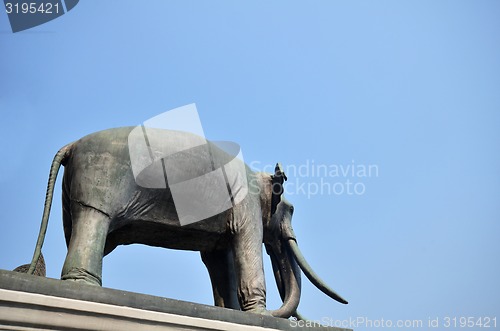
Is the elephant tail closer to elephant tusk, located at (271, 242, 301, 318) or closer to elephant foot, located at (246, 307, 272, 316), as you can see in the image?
elephant foot, located at (246, 307, 272, 316)

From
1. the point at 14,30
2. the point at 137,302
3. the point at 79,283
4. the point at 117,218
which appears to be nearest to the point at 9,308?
the point at 79,283

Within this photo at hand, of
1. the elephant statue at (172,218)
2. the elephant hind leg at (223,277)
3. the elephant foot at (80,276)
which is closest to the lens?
the elephant foot at (80,276)

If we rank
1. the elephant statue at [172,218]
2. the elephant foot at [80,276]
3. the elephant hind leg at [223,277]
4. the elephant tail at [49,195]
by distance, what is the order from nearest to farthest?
the elephant foot at [80,276], the elephant tail at [49,195], the elephant statue at [172,218], the elephant hind leg at [223,277]

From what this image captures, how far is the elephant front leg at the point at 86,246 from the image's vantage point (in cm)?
410

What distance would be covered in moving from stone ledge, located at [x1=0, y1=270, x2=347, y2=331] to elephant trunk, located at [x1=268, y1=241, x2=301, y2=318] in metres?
1.07

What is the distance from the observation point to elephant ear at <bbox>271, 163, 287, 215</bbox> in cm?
547

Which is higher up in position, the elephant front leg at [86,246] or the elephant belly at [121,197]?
the elephant belly at [121,197]

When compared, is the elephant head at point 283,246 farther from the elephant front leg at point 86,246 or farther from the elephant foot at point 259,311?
the elephant front leg at point 86,246

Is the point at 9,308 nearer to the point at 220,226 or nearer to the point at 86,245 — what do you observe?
the point at 86,245

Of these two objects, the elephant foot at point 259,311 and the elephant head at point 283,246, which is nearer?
the elephant foot at point 259,311

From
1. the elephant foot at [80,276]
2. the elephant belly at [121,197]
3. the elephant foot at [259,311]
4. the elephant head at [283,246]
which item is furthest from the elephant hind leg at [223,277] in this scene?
the elephant foot at [80,276]

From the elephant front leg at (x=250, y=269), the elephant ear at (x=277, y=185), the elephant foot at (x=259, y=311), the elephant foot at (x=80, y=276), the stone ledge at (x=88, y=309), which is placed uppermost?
the elephant ear at (x=277, y=185)

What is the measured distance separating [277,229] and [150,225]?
4.45ft

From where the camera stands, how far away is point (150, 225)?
15.6 feet
